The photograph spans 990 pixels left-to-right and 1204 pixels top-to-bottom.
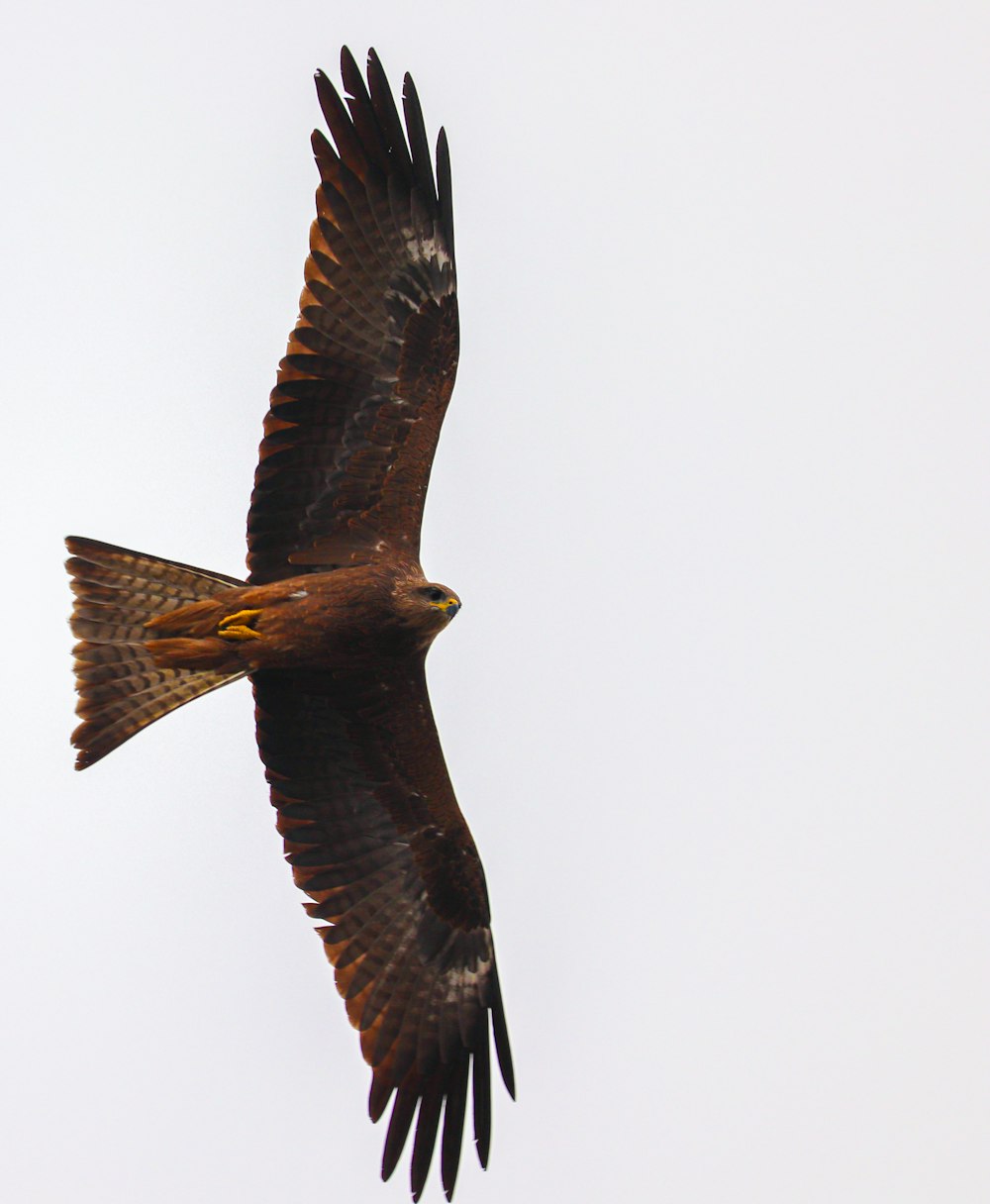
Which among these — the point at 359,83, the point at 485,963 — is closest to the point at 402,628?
the point at 485,963

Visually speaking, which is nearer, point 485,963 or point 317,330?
point 317,330

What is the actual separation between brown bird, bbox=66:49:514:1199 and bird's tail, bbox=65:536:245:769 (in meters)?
0.01

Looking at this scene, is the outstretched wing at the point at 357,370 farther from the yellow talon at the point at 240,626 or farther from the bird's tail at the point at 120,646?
the bird's tail at the point at 120,646

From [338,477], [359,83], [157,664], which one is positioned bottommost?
[157,664]

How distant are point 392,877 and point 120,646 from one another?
6.48 ft

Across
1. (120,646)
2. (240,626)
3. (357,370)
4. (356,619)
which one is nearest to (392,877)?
(356,619)

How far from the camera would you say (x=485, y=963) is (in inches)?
403

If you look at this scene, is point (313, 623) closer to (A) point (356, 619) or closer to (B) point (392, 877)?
(A) point (356, 619)

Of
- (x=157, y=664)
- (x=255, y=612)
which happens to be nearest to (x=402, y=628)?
(x=255, y=612)

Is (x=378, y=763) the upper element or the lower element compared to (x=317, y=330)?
lower

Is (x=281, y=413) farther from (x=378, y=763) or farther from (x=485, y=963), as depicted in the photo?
(x=485, y=963)

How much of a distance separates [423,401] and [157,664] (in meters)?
1.99

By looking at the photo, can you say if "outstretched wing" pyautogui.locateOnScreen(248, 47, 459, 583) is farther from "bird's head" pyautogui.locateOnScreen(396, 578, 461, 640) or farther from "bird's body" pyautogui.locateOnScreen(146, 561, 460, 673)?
"bird's head" pyautogui.locateOnScreen(396, 578, 461, 640)

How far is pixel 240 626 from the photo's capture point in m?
9.43
